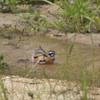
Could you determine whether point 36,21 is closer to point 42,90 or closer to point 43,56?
point 43,56

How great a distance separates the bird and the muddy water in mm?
137

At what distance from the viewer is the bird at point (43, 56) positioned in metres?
7.39

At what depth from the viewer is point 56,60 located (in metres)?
7.70

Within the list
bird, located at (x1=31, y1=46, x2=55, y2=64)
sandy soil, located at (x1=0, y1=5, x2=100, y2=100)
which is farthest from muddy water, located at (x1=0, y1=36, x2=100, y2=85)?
sandy soil, located at (x1=0, y1=5, x2=100, y2=100)

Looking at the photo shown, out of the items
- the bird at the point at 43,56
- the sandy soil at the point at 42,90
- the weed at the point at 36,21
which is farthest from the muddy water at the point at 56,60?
the sandy soil at the point at 42,90

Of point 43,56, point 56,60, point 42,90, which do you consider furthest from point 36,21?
point 42,90

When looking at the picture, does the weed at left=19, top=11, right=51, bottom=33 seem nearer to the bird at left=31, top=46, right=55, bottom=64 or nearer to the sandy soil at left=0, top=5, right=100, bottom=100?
the bird at left=31, top=46, right=55, bottom=64

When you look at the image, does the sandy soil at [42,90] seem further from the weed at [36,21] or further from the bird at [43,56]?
the weed at [36,21]

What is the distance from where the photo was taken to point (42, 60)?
764 centimetres

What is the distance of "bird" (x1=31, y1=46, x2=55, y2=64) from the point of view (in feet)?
24.2

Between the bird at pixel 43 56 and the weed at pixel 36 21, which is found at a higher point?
the weed at pixel 36 21

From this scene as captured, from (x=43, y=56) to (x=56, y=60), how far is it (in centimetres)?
32

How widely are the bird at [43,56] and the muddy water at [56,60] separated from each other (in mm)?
137

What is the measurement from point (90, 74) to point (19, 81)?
176cm
